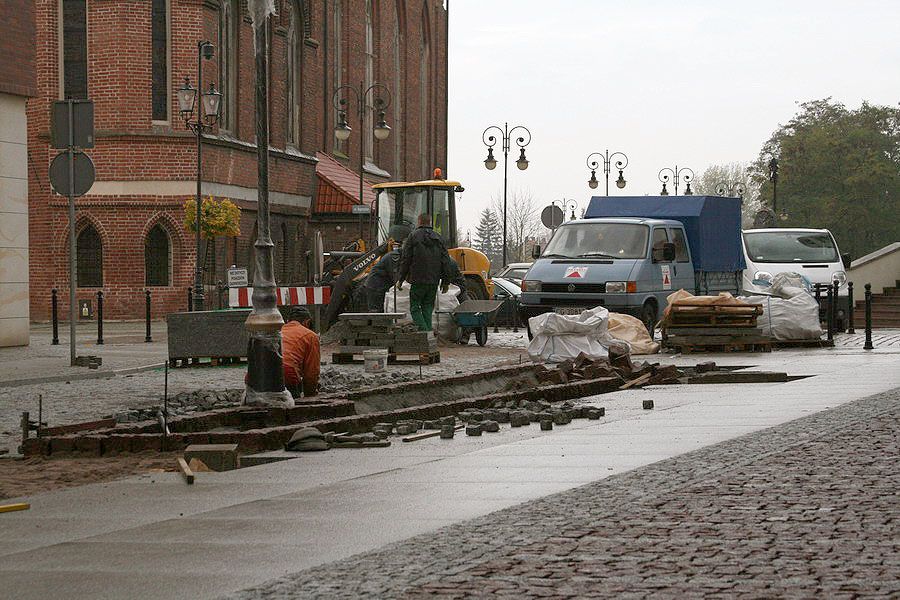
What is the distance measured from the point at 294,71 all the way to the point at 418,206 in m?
21.1

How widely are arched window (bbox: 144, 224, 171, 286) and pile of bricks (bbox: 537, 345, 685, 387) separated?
24.1 m

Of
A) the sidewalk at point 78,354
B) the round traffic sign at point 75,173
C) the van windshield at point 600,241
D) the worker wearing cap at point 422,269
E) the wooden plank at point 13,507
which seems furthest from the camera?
the van windshield at point 600,241

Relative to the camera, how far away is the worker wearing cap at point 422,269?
988 inches

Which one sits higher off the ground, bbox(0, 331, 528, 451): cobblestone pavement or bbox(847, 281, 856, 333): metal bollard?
bbox(847, 281, 856, 333): metal bollard

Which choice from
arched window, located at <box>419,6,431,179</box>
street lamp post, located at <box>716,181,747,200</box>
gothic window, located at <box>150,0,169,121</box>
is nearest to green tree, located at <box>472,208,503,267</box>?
street lamp post, located at <box>716,181,747,200</box>

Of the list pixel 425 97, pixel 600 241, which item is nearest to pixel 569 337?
pixel 600 241

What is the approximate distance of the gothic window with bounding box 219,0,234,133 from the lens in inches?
1795

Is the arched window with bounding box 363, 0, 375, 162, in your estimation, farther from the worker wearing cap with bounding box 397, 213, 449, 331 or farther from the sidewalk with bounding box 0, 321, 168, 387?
the worker wearing cap with bounding box 397, 213, 449, 331

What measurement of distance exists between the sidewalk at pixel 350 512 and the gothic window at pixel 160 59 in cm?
3052

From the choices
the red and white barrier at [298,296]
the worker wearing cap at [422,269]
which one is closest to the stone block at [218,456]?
the red and white barrier at [298,296]

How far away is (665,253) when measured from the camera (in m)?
27.7

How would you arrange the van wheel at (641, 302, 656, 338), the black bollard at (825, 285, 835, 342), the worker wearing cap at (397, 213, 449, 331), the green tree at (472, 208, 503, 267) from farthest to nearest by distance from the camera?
the green tree at (472, 208, 503, 267) → the van wheel at (641, 302, 656, 338) → the black bollard at (825, 285, 835, 342) → the worker wearing cap at (397, 213, 449, 331)

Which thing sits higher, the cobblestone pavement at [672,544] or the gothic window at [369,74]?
the gothic window at [369,74]

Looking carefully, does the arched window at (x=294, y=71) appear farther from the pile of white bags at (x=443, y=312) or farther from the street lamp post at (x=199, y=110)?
the pile of white bags at (x=443, y=312)
